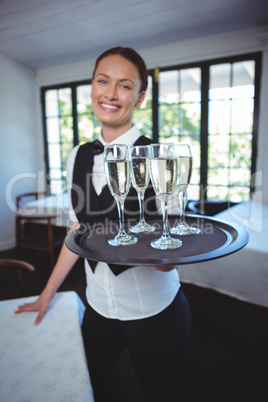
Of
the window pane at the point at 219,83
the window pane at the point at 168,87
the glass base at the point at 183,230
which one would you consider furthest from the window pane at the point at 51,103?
the glass base at the point at 183,230

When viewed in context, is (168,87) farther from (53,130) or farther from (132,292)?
(132,292)

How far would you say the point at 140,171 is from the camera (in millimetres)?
778

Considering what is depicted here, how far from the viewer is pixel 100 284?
1.02 metres

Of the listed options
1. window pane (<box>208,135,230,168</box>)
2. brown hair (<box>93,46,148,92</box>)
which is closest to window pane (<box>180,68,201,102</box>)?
window pane (<box>208,135,230,168</box>)

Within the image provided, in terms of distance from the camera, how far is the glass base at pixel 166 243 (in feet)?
2.33

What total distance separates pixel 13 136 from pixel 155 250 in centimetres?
449

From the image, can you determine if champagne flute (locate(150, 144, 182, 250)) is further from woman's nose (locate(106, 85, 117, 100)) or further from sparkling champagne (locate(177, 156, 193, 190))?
woman's nose (locate(106, 85, 117, 100))

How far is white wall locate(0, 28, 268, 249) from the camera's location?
340 centimetres

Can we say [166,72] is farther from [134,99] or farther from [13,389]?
[13,389]

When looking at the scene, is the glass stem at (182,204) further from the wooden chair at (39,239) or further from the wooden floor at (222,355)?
the wooden chair at (39,239)

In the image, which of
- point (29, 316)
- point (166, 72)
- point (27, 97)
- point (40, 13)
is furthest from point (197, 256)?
point (27, 97)

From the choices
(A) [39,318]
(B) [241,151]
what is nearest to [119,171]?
(A) [39,318]

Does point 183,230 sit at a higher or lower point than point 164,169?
lower

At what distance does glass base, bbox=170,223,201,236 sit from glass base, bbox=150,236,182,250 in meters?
0.09
